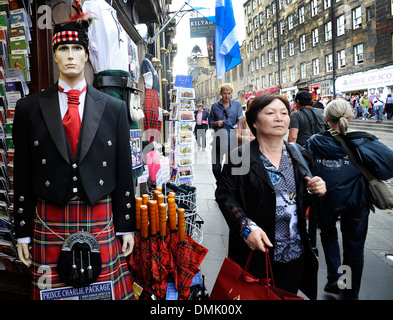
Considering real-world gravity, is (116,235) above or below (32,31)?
below

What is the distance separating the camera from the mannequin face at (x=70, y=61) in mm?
1701

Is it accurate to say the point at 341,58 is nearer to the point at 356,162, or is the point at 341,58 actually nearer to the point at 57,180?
the point at 356,162

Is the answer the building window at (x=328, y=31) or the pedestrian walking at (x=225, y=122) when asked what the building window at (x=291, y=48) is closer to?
the building window at (x=328, y=31)

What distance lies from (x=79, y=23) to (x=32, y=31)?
0.97 m

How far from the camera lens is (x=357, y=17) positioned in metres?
24.9

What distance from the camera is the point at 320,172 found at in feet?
9.33

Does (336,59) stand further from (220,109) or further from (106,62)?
(106,62)

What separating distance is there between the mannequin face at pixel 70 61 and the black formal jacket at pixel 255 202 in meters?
1.13

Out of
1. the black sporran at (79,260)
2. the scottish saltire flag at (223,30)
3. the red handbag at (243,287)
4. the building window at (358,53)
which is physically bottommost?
the red handbag at (243,287)

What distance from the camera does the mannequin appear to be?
1.62 metres

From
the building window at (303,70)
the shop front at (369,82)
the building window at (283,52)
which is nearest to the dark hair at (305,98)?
the shop front at (369,82)

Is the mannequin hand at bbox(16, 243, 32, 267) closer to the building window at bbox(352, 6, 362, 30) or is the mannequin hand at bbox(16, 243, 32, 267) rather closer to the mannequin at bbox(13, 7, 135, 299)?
the mannequin at bbox(13, 7, 135, 299)

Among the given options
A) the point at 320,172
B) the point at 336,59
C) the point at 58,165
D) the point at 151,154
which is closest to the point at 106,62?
the point at 58,165

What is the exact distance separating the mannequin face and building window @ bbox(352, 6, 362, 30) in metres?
29.1
